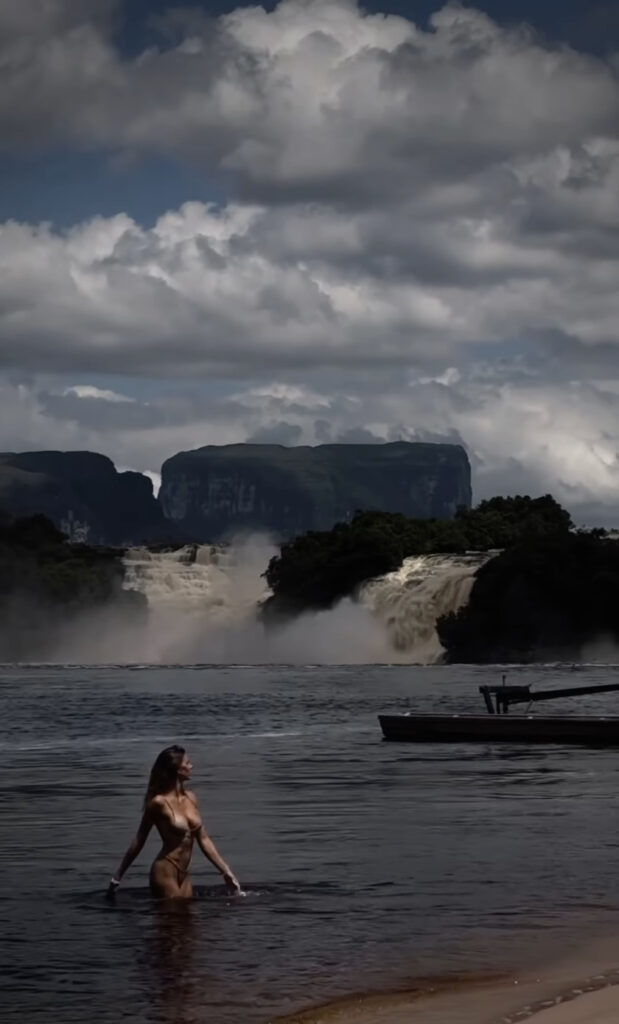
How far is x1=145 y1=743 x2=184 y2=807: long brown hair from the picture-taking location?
20891mm

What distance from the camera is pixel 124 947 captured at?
66.4 ft

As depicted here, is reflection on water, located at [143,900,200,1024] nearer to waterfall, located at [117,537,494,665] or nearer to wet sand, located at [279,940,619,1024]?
wet sand, located at [279,940,619,1024]

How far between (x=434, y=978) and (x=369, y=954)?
1.48 m

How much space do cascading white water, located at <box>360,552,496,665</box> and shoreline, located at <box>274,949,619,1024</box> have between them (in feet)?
432

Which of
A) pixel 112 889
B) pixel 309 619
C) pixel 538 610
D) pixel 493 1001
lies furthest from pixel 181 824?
pixel 309 619

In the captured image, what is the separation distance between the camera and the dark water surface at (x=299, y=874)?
18.7 metres

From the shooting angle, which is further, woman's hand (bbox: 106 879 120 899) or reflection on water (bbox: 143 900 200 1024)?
woman's hand (bbox: 106 879 120 899)

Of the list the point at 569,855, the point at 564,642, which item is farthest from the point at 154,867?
the point at 564,642

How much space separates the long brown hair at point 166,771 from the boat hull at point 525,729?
32.4m

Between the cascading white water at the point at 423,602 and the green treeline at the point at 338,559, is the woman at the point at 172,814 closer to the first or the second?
the cascading white water at the point at 423,602

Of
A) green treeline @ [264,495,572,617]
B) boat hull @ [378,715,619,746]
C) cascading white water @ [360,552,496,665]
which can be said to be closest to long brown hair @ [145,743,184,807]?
boat hull @ [378,715,619,746]

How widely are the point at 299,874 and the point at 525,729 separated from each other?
28411mm

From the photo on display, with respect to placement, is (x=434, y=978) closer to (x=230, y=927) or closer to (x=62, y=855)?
(x=230, y=927)

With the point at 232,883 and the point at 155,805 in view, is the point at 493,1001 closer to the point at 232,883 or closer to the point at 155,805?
the point at 155,805
